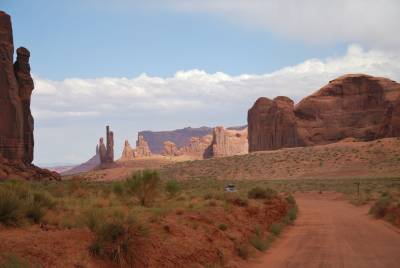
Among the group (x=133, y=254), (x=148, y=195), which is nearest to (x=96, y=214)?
(x=133, y=254)

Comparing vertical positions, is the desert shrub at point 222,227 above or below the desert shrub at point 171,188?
below

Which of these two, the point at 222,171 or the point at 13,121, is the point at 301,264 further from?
the point at 222,171

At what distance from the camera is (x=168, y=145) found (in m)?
195

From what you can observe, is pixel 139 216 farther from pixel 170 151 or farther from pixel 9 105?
pixel 170 151

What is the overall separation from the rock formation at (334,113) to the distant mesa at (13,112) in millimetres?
64424

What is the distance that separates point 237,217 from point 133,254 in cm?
828

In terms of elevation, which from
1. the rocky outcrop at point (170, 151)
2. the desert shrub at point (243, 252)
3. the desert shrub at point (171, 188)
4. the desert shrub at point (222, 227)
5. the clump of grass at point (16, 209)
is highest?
the clump of grass at point (16, 209)

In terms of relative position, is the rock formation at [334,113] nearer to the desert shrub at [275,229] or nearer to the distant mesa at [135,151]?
the distant mesa at [135,151]

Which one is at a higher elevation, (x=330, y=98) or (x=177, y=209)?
(x=330, y=98)

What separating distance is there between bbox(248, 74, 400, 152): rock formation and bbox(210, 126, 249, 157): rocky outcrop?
170 feet

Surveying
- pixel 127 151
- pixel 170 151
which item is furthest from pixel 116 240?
pixel 170 151

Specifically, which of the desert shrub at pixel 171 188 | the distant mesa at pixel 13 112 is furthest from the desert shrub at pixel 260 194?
the distant mesa at pixel 13 112

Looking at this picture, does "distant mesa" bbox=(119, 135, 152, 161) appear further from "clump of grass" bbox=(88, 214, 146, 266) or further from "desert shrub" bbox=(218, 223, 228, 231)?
"clump of grass" bbox=(88, 214, 146, 266)

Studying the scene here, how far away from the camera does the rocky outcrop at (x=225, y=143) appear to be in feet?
542
